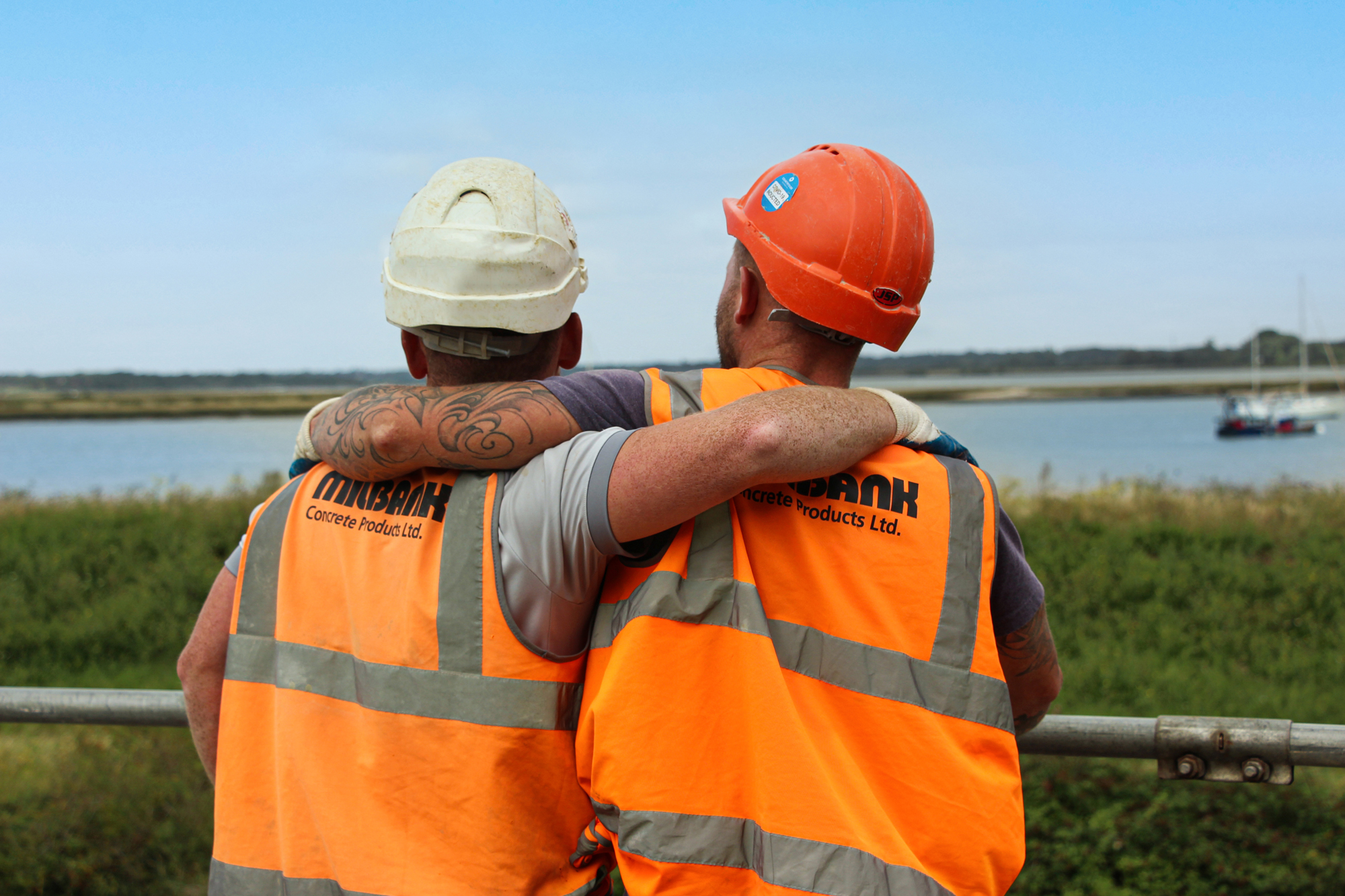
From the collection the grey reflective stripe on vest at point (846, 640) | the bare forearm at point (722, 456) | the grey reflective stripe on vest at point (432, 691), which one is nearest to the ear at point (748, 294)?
the bare forearm at point (722, 456)

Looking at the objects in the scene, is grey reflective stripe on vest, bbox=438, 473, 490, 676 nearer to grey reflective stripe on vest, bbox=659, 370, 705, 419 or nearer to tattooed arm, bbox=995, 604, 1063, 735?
grey reflective stripe on vest, bbox=659, 370, 705, 419

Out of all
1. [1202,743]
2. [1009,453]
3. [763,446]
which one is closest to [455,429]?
[763,446]

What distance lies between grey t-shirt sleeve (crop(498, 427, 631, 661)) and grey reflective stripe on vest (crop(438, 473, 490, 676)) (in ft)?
0.18

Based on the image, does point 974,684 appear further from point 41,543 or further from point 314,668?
point 41,543

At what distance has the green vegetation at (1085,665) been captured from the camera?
495 cm

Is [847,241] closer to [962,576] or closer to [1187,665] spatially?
[962,576]

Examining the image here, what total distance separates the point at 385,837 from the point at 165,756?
494 centimetres

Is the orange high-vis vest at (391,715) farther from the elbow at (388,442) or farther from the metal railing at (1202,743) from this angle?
the metal railing at (1202,743)

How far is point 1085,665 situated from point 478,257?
733cm

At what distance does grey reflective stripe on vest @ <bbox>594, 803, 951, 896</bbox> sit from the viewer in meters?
1.76

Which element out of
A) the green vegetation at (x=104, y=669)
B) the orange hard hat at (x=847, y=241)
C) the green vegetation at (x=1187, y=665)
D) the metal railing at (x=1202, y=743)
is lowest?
the green vegetation at (x=1187, y=665)

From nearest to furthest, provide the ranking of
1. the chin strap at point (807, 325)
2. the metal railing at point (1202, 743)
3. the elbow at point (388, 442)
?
the elbow at point (388, 442), the chin strap at point (807, 325), the metal railing at point (1202, 743)

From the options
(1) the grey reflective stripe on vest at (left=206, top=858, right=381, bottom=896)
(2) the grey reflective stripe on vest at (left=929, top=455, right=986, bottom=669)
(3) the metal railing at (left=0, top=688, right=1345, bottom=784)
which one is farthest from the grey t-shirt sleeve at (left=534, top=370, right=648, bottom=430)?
(3) the metal railing at (left=0, top=688, right=1345, bottom=784)

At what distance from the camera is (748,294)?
87.5 inches
